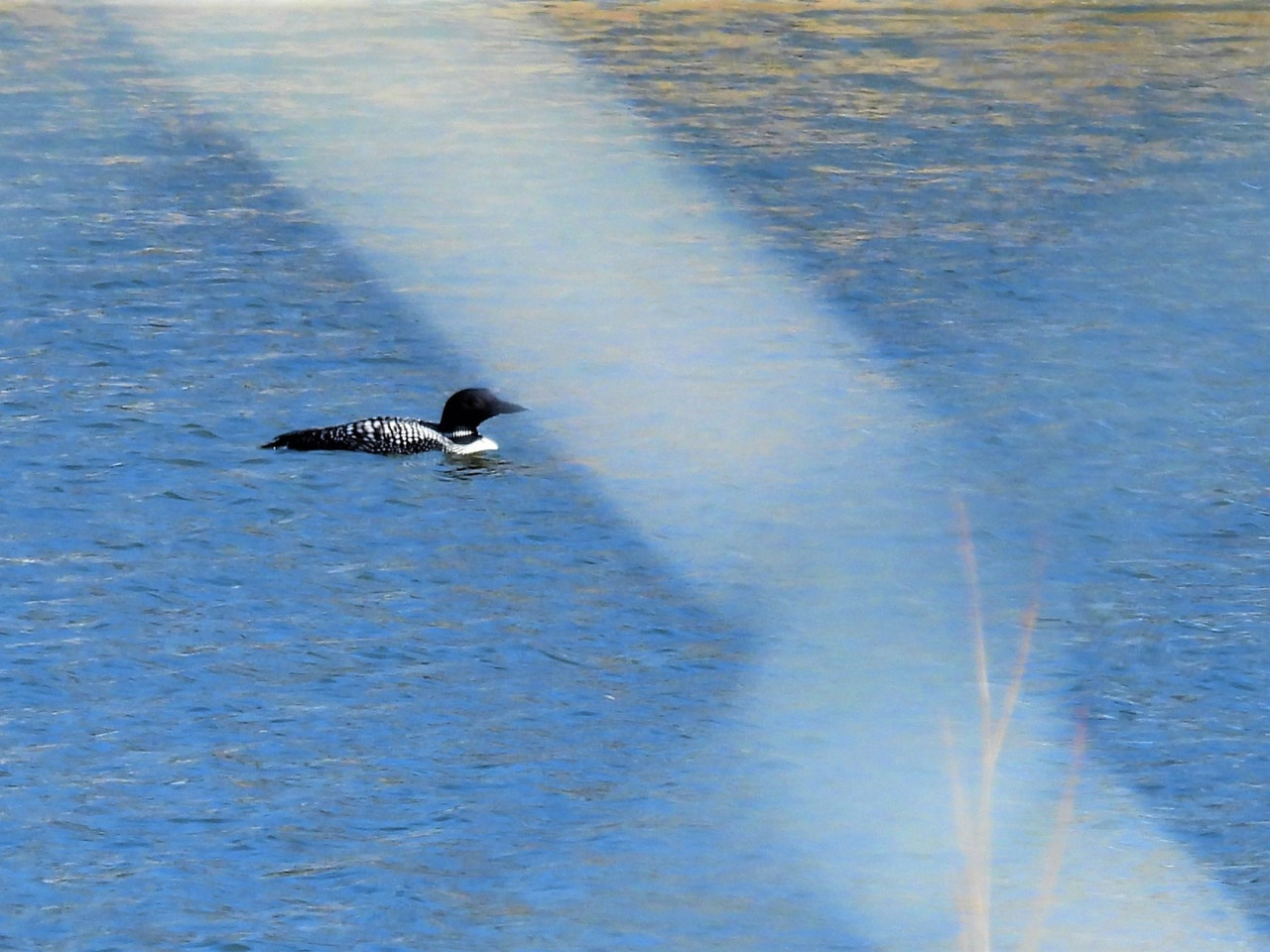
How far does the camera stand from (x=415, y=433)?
55.1ft

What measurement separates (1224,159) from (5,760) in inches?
744

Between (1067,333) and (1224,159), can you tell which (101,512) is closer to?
(1067,333)

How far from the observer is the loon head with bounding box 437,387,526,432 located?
17.0 metres

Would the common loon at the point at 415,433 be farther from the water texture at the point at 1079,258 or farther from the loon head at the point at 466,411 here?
the water texture at the point at 1079,258

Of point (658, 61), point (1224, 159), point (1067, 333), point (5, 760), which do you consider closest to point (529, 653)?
point (5, 760)

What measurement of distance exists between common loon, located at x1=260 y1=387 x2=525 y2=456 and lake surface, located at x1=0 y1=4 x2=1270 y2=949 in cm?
17

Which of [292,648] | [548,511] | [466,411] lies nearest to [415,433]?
[466,411]

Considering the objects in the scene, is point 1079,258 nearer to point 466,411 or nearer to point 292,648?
point 466,411

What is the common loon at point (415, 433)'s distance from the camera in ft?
54.6

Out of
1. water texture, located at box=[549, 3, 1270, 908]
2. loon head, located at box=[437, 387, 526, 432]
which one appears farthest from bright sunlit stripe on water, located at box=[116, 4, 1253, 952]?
loon head, located at box=[437, 387, 526, 432]

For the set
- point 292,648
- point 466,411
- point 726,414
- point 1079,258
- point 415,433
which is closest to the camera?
point 292,648

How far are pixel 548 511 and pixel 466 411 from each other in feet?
5.26

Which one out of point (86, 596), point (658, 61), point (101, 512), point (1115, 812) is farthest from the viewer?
point (658, 61)

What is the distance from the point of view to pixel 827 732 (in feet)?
39.0
